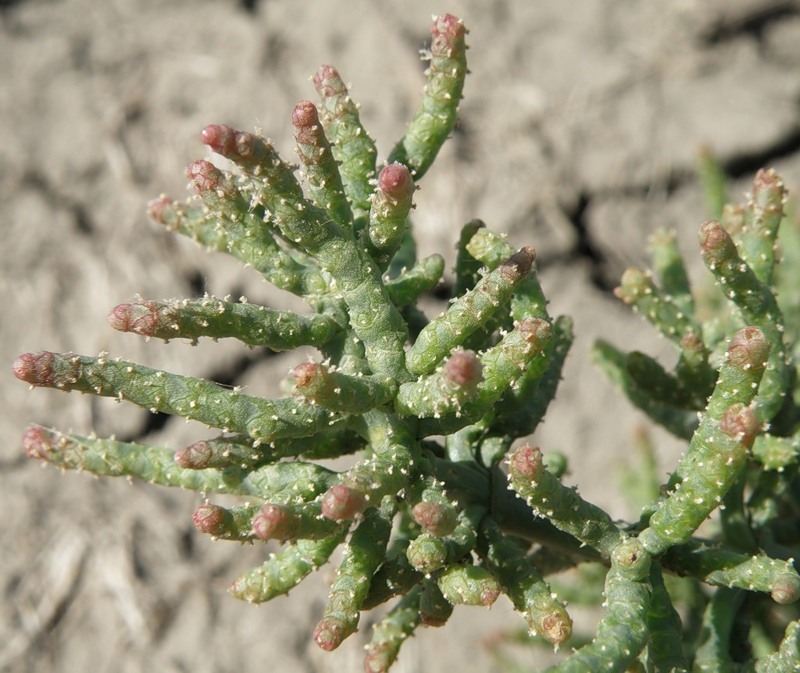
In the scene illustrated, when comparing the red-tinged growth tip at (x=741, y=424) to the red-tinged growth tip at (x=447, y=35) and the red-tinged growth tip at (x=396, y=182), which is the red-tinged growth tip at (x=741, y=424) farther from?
the red-tinged growth tip at (x=447, y=35)

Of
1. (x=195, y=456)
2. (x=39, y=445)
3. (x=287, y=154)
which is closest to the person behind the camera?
(x=195, y=456)

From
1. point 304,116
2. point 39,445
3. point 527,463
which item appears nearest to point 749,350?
point 527,463

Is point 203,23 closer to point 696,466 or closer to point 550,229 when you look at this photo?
point 550,229

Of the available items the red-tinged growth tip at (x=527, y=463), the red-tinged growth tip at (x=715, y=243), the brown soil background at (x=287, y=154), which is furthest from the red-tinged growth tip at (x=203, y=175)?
the brown soil background at (x=287, y=154)

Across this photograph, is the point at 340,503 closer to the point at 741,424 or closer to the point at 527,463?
the point at 527,463

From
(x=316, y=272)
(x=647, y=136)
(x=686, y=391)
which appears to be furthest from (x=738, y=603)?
(x=647, y=136)

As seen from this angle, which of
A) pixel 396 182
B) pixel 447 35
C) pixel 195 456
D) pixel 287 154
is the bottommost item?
pixel 195 456
